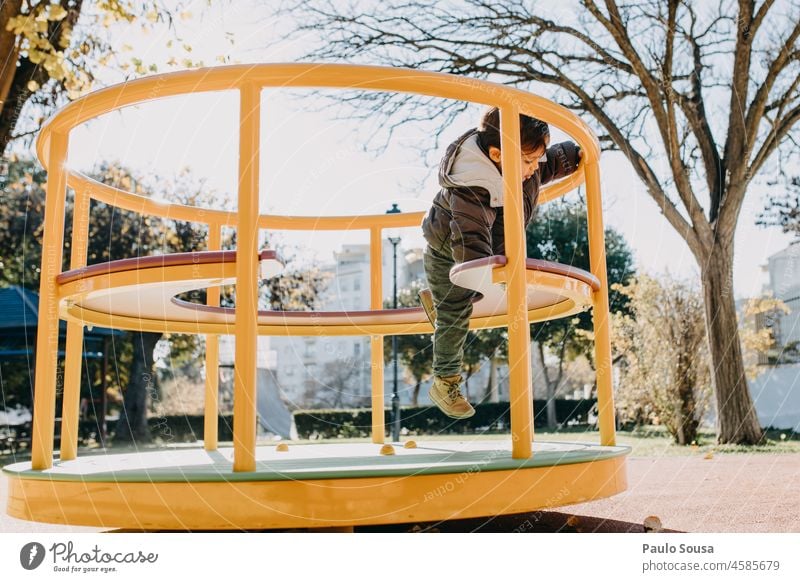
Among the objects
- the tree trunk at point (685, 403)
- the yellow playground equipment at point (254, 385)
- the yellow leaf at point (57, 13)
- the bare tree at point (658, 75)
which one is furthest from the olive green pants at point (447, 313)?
the tree trunk at point (685, 403)

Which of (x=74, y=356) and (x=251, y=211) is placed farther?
(x=74, y=356)

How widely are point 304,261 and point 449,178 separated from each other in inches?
421

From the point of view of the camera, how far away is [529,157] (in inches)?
88.1

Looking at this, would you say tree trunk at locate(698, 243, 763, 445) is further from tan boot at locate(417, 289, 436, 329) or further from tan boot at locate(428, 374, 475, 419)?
tan boot at locate(428, 374, 475, 419)

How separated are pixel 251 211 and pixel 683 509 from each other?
225 cm

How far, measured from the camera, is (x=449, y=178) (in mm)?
2168

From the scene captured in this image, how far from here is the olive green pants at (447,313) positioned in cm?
233

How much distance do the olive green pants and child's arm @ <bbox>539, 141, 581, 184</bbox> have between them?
1.49ft

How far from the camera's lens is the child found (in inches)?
84.1

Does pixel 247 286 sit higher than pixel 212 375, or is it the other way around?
pixel 247 286

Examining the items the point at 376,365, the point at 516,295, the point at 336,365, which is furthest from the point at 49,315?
the point at 336,365

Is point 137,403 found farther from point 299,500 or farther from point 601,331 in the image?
point 299,500

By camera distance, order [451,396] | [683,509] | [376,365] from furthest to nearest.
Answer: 1. [376,365]
2. [683,509]
3. [451,396]
